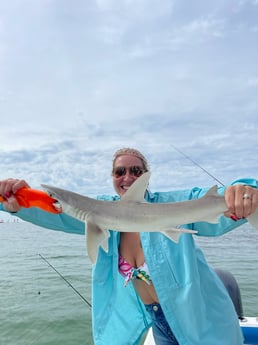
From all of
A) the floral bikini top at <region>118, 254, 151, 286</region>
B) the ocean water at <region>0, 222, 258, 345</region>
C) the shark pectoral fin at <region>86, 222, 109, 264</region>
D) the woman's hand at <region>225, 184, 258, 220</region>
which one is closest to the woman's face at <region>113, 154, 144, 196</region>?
the floral bikini top at <region>118, 254, 151, 286</region>

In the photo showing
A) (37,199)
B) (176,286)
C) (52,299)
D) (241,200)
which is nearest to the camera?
(241,200)

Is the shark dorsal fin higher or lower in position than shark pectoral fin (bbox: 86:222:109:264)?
higher

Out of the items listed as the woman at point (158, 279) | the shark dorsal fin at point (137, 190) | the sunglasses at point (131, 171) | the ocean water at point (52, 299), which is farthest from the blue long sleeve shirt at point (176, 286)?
the ocean water at point (52, 299)

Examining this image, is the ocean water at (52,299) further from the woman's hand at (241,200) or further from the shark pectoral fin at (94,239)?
the woman's hand at (241,200)

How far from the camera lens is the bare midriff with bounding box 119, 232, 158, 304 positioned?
3.25 metres

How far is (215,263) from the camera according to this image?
15.5m

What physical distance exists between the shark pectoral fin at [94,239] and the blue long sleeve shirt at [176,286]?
672mm

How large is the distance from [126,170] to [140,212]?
0.98 meters

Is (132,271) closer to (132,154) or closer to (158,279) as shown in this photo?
(158,279)

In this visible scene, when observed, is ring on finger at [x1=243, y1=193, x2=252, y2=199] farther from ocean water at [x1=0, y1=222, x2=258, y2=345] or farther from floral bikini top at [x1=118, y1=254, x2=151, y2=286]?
ocean water at [x1=0, y1=222, x2=258, y2=345]

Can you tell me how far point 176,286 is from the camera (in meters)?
2.80

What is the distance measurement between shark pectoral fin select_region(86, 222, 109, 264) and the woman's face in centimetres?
99

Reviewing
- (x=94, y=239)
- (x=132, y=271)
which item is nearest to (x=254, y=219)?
(x=94, y=239)

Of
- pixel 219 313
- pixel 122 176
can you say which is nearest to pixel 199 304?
pixel 219 313
